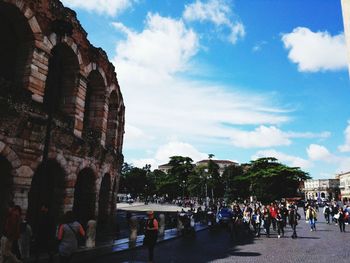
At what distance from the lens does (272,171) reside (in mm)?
60938

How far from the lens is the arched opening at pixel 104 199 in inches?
703

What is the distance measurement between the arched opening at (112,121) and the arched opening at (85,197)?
11.1 ft

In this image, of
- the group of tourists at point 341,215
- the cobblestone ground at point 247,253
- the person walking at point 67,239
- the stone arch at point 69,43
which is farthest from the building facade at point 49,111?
the group of tourists at point 341,215

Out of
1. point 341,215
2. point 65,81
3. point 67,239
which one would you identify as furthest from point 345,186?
point 67,239

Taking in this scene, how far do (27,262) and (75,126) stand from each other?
6.04m

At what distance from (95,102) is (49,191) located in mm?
5315

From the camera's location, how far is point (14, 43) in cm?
1171

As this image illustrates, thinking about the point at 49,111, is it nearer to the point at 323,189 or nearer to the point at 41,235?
the point at 41,235

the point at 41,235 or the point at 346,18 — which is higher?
the point at 346,18

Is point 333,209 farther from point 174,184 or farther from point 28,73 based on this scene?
point 174,184

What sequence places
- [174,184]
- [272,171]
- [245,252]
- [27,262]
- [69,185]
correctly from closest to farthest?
[27,262]
[245,252]
[69,185]
[272,171]
[174,184]

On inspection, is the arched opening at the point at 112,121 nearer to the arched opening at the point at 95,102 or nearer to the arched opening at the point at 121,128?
the arched opening at the point at 121,128

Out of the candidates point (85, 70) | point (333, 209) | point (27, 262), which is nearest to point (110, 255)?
point (27, 262)

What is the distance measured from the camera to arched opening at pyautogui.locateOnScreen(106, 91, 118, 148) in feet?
61.3
